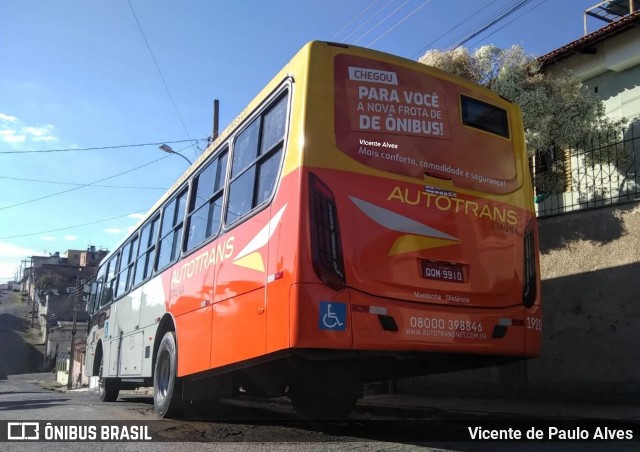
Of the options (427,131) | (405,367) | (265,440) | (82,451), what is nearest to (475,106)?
(427,131)

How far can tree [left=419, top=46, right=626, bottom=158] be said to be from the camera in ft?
33.8

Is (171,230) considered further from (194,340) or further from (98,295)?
(98,295)

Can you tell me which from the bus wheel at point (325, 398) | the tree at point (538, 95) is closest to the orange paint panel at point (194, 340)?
the bus wheel at point (325, 398)

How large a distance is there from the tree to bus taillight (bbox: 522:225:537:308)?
508 centimetres

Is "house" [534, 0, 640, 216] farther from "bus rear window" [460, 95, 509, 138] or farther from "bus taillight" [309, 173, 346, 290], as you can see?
"bus taillight" [309, 173, 346, 290]

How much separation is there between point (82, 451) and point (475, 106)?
5024mm

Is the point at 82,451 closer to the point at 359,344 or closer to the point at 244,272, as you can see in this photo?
the point at 244,272

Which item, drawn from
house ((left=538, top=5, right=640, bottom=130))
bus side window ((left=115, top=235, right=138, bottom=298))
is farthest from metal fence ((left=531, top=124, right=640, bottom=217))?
bus side window ((left=115, top=235, right=138, bottom=298))

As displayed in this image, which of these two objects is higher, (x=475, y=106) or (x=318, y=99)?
(x=475, y=106)

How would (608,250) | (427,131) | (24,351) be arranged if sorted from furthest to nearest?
(24,351)
(608,250)
(427,131)

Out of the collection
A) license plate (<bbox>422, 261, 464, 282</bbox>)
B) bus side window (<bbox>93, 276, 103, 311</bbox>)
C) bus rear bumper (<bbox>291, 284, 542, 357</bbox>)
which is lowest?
bus rear bumper (<bbox>291, 284, 542, 357</bbox>)

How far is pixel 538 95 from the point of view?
10.4m

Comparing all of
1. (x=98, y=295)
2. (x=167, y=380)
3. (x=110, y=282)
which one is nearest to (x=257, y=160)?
(x=167, y=380)

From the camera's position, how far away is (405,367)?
5.52 m
